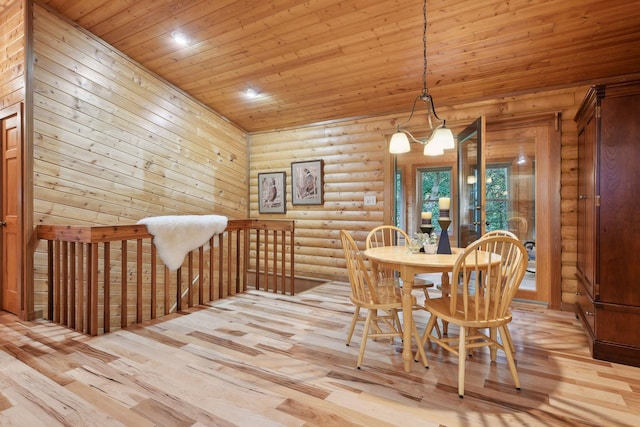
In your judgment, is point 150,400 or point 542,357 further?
point 542,357

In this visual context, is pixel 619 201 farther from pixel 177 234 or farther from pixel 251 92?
pixel 251 92

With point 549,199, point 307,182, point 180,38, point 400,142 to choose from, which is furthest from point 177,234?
point 549,199

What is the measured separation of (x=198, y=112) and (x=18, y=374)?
12.3 ft

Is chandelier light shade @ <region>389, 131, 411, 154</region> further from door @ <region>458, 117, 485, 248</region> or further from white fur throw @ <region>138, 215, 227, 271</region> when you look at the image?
white fur throw @ <region>138, 215, 227, 271</region>

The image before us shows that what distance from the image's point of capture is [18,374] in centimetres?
209

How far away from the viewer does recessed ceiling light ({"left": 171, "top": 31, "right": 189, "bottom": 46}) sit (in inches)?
137

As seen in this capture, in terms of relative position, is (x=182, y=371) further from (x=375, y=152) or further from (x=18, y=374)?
(x=375, y=152)

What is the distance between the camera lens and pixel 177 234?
11.1 ft

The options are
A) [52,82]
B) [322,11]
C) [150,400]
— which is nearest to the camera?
[150,400]

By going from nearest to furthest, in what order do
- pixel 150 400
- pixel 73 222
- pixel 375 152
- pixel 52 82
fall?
pixel 150 400 → pixel 52 82 → pixel 73 222 → pixel 375 152

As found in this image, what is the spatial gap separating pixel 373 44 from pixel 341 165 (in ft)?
6.18

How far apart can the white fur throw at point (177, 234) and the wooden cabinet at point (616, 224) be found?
3514mm

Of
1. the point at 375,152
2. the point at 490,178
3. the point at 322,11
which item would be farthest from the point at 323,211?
the point at 322,11

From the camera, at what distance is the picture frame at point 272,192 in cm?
533
